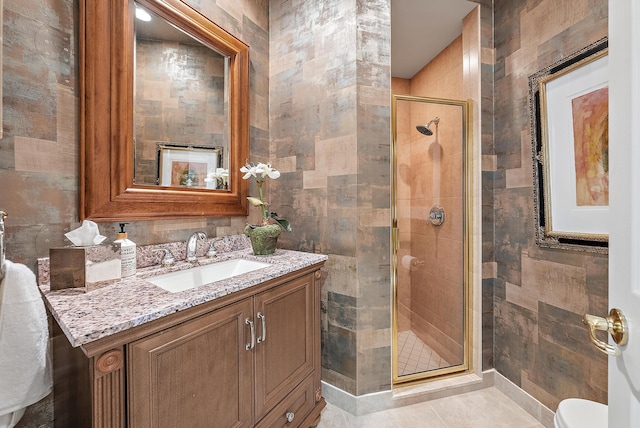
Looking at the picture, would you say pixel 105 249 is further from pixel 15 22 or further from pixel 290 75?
pixel 290 75

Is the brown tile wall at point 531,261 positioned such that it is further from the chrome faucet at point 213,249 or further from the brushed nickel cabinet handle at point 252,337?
the chrome faucet at point 213,249

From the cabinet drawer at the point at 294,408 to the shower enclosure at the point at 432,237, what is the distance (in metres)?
0.68

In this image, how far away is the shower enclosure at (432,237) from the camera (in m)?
1.85

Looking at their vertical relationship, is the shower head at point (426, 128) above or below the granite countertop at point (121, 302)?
above

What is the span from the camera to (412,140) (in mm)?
1926

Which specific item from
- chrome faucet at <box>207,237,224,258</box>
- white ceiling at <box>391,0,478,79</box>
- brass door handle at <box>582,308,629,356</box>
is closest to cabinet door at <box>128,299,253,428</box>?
chrome faucet at <box>207,237,224,258</box>

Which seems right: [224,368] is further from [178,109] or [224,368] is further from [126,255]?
[178,109]

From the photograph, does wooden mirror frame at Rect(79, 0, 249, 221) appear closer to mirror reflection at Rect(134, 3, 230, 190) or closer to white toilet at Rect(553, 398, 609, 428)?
mirror reflection at Rect(134, 3, 230, 190)

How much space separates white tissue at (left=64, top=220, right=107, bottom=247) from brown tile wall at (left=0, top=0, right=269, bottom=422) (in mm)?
131

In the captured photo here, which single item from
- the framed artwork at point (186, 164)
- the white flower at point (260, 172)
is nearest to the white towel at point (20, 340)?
the framed artwork at point (186, 164)

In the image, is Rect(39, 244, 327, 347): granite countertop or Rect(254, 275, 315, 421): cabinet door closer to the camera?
Rect(39, 244, 327, 347): granite countertop

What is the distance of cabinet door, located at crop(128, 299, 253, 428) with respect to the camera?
72 cm

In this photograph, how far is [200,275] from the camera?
1.31 meters

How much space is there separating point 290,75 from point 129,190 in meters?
1.29
